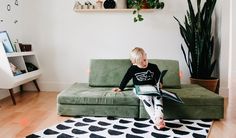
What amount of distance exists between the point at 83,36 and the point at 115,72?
43.5 inches

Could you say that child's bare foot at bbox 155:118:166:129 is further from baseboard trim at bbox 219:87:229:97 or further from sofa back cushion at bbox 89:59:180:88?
baseboard trim at bbox 219:87:229:97

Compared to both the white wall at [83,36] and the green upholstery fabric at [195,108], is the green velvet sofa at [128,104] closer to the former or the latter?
the green upholstery fabric at [195,108]

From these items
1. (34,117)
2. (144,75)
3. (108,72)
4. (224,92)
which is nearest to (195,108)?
(144,75)

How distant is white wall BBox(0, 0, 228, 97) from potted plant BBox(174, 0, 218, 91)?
10.5 inches

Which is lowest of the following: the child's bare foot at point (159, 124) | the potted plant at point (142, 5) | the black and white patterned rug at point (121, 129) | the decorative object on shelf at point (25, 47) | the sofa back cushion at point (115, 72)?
the black and white patterned rug at point (121, 129)

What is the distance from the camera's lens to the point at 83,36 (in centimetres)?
437

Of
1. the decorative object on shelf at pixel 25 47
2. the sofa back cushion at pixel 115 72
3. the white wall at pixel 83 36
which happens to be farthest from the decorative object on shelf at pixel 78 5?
the sofa back cushion at pixel 115 72

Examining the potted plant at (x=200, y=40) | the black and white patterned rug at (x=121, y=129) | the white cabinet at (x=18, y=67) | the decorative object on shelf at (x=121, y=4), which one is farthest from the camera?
the decorative object on shelf at (x=121, y=4)

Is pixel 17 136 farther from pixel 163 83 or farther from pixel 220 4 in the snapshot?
pixel 220 4

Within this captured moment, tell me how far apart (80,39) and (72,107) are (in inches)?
62.0

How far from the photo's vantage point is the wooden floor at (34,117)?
2661 mm

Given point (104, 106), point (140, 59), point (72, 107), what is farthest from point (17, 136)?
point (140, 59)

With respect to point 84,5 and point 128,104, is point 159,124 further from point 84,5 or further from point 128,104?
point 84,5

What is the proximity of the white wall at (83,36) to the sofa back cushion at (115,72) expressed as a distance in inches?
27.7
